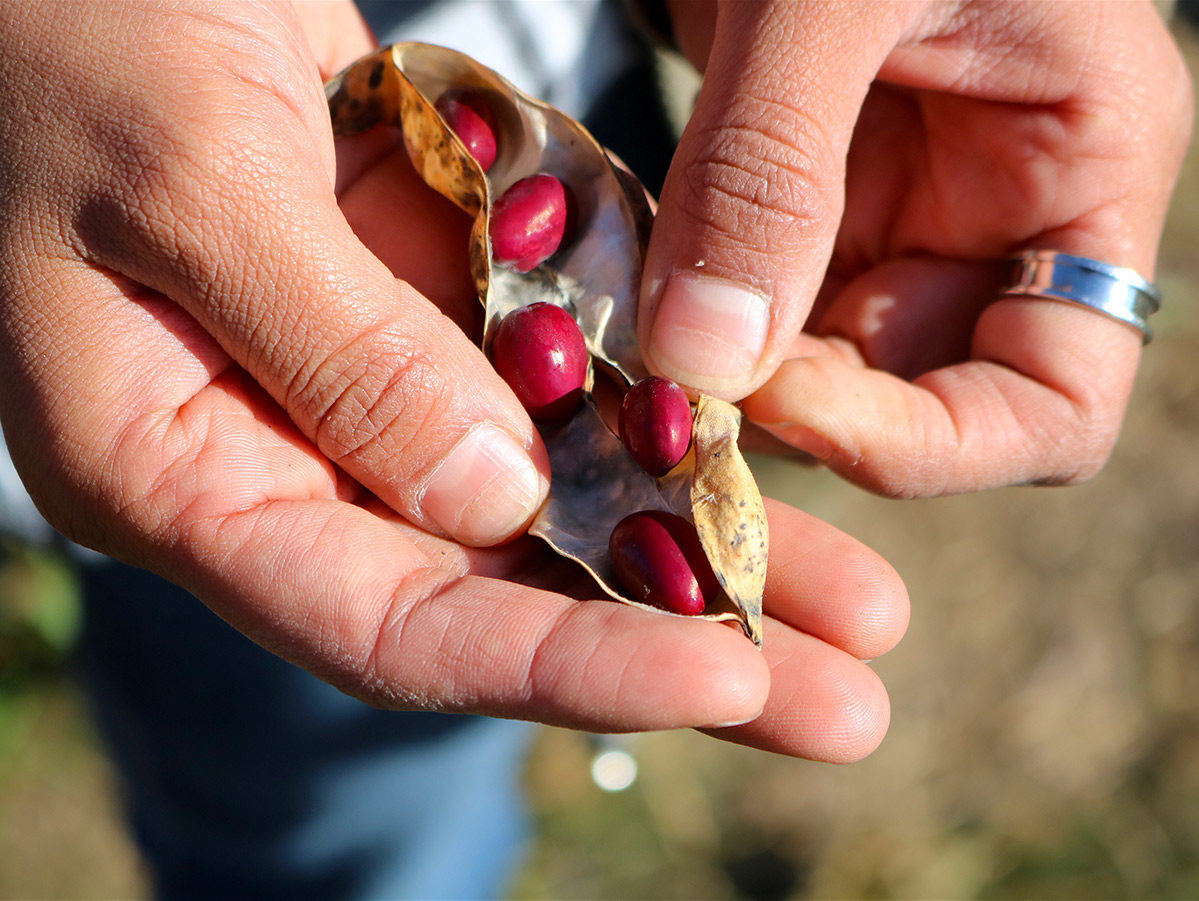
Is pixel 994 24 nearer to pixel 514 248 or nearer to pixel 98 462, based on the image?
pixel 514 248

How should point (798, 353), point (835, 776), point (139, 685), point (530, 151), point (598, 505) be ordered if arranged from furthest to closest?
point (835, 776) → point (139, 685) → point (798, 353) → point (530, 151) → point (598, 505)

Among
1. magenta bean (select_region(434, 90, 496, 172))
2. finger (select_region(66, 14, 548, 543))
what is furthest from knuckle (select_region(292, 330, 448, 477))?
magenta bean (select_region(434, 90, 496, 172))

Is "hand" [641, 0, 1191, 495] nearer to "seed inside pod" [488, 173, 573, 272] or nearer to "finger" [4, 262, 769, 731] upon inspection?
"seed inside pod" [488, 173, 573, 272]

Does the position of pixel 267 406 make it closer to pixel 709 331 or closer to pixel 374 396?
pixel 374 396

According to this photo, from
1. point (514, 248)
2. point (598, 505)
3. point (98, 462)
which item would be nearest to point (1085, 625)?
point (598, 505)

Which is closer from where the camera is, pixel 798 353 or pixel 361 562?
pixel 361 562

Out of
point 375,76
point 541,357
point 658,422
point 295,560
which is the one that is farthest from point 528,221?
point 295,560

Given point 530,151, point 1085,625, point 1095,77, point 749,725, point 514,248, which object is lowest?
point 1085,625
